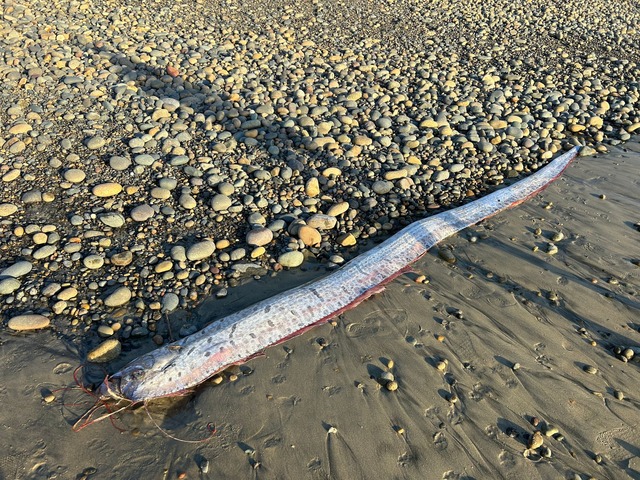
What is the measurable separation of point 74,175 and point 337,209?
348cm

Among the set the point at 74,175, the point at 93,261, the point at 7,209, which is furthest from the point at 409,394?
the point at 7,209

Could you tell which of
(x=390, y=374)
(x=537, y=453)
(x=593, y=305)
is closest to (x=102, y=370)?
(x=390, y=374)

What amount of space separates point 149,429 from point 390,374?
2.14 meters

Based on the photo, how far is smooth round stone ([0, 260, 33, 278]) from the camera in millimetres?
5215

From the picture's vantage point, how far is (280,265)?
560 cm

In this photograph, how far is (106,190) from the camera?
6219mm

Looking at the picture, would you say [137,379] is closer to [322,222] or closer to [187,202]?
[187,202]

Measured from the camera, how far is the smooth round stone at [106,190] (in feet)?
20.3

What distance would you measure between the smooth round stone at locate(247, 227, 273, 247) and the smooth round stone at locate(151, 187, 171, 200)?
131cm

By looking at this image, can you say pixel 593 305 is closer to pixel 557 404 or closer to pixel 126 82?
pixel 557 404

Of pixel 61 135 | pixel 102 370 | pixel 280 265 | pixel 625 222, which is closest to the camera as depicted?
pixel 102 370

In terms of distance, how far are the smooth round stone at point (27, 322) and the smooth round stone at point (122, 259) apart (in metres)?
0.92

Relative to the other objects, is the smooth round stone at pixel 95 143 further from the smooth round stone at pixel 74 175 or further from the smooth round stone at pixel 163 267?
the smooth round stone at pixel 163 267

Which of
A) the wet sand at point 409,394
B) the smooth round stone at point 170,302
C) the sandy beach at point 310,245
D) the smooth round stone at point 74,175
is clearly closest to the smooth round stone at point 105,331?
the sandy beach at point 310,245
